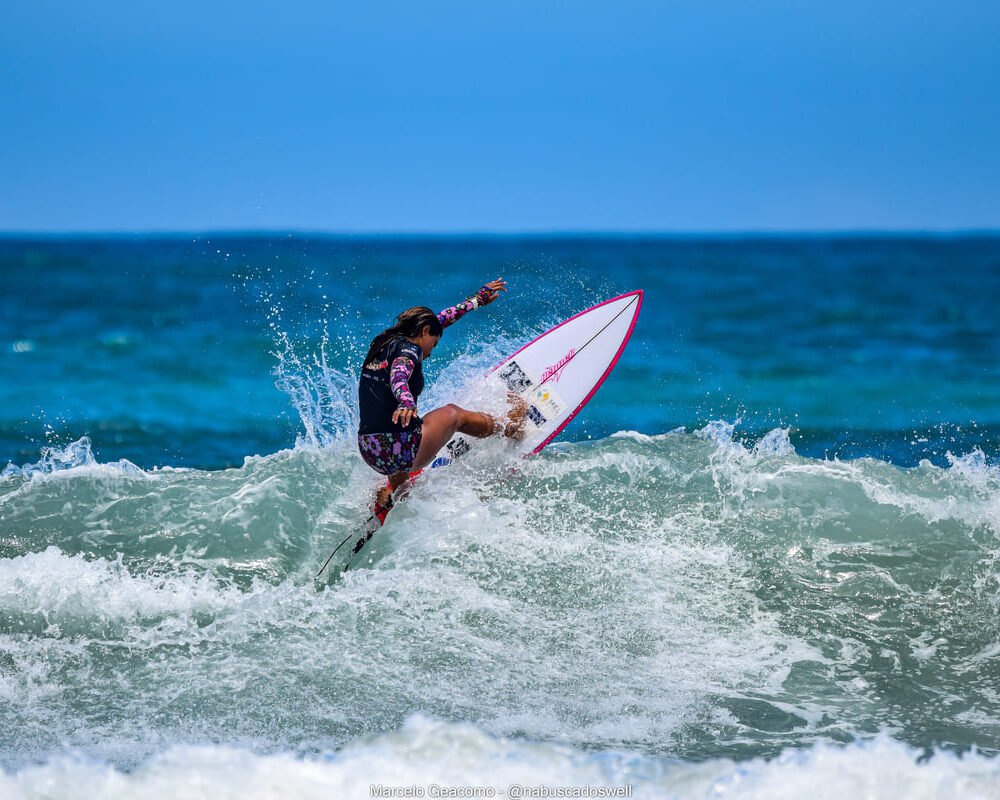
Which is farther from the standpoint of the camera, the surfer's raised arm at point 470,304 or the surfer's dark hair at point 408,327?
the surfer's raised arm at point 470,304

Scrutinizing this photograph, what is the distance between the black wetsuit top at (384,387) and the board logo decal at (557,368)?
1552 millimetres

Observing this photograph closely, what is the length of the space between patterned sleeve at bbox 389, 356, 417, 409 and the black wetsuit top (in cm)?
8

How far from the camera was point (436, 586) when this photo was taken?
491cm

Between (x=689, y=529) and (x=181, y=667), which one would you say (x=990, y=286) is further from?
(x=181, y=667)

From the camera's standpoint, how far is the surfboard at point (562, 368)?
6668 mm

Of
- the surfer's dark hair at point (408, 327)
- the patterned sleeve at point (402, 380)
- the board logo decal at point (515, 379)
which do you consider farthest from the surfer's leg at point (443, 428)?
the board logo decal at point (515, 379)

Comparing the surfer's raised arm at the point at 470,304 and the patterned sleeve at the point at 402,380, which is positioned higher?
the surfer's raised arm at the point at 470,304

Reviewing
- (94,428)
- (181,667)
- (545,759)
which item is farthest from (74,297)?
(545,759)

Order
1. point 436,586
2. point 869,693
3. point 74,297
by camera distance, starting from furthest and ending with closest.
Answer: point 74,297
point 436,586
point 869,693

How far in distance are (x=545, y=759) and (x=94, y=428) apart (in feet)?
30.6

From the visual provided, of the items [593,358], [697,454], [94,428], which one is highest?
[593,358]

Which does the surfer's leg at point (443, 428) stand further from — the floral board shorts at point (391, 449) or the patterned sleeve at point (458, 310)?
the patterned sleeve at point (458, 310)

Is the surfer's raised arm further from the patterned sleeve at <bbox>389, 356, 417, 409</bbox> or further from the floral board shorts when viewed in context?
the floral board shorts

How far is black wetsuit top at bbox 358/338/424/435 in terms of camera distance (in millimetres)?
5402
